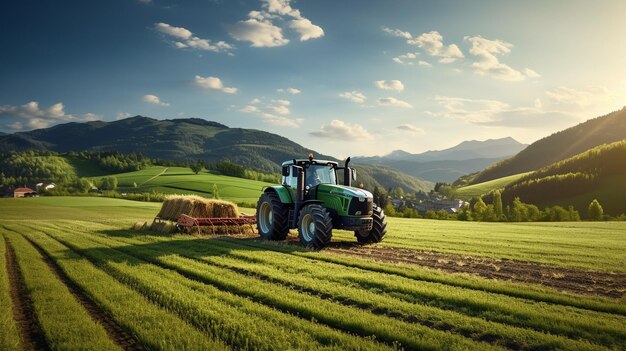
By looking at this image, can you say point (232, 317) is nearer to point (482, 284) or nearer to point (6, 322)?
point (6, 322)

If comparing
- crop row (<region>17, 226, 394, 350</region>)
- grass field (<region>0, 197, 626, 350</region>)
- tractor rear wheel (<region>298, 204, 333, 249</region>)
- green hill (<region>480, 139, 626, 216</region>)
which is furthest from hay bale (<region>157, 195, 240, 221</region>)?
green hill (<region>480, 139, 626, 216</region>)

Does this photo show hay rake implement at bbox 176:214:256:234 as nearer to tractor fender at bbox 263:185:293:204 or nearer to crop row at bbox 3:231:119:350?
tractor fender at bbox 263:185:293:204

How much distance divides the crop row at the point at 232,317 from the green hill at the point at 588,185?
109m

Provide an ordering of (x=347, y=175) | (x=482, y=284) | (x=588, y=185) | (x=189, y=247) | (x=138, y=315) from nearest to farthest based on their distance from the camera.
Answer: (x=138, y=315) < (x=482, y=284) < (x=189, y=247) < (x=347, y=175) < (x=588, y=185)

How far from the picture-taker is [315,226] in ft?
42.3

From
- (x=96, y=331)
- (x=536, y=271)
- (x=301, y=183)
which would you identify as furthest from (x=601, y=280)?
(x=96, y=331)

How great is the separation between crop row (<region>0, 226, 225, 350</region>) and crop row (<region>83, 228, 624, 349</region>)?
2.52 meters

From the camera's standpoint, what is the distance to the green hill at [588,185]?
99188 millimetres

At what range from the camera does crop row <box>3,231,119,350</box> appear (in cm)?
517

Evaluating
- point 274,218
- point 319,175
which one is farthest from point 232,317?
point 319,175

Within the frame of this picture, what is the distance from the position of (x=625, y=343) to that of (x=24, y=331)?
8076 millimetres

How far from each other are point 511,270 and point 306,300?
589 centimetres

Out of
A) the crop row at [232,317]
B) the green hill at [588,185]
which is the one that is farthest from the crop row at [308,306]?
the green hill at [588,185]

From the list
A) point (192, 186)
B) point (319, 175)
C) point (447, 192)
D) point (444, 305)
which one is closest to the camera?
point (444, 305)
